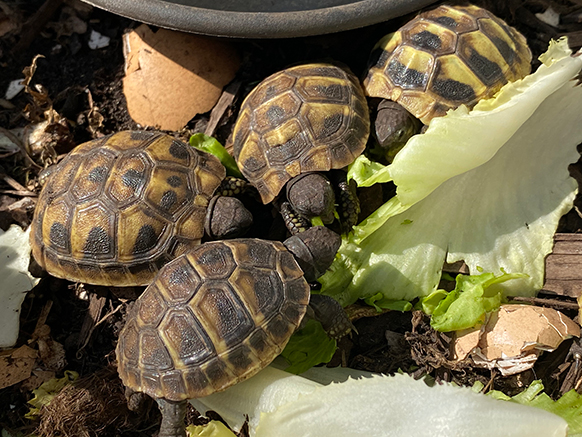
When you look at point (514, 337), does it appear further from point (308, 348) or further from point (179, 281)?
point (179, 281)

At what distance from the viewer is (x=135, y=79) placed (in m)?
3.69

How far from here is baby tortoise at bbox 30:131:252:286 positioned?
10.0 feet

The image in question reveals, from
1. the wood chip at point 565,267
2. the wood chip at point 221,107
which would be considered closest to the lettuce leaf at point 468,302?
the wood chip at point 565,267

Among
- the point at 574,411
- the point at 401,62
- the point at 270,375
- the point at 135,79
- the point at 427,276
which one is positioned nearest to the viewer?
the point at 574,411

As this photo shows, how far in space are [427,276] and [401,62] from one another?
4.35 feet

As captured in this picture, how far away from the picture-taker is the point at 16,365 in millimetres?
3141

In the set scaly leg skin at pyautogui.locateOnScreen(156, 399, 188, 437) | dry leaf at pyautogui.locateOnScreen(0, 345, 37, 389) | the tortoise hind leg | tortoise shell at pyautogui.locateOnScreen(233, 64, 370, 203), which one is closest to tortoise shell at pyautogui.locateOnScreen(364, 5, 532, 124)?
tortoise shell at pyautogui.locateOnScreen(233, 64, 370, 203)

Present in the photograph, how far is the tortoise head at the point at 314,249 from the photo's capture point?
2924 mm

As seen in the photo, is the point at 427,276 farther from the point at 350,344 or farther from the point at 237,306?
the point at 237,306

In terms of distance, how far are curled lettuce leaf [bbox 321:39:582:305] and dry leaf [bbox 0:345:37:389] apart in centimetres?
184

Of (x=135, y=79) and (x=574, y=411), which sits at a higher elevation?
(x=135, y=79)

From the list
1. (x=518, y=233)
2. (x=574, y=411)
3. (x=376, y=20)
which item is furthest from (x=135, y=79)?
(x=574, y=411)

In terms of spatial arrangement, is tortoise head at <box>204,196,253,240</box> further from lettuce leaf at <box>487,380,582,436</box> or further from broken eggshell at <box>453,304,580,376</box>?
lettuce leaf at <box>487,380,582,436</box>

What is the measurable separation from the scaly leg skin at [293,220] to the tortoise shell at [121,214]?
0.48 meters
